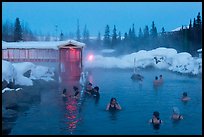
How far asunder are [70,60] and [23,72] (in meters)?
4.56

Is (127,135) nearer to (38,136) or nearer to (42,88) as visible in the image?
(38,136)

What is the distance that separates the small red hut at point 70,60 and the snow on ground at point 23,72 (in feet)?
3.22

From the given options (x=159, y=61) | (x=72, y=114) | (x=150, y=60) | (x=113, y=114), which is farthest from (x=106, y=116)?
(x=150, y=60)

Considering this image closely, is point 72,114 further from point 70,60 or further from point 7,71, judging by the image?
point 70,60

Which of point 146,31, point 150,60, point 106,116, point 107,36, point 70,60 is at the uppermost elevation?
point 146,31

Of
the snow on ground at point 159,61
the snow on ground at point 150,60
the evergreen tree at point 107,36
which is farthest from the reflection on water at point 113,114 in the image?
the evergreen tree at point 107,36

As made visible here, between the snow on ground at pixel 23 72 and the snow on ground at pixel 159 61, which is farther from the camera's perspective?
the snow on ground at pixel 159 61

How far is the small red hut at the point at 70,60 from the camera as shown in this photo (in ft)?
80.5

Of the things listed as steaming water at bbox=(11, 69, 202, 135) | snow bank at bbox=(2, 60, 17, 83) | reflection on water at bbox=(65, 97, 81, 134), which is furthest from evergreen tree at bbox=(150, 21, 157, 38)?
snow bank at bbox=(2, 60, 17, 83)

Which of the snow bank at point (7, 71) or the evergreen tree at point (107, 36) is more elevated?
the evergreen tree at point (107, 36)

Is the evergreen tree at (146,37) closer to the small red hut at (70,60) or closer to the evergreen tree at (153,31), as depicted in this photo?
the evergreen tree at (153,31)

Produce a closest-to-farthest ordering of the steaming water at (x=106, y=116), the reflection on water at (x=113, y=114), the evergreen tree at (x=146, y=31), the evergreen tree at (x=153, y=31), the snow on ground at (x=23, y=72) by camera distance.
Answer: the steaming water at (x=106, y=116), the reflection on water at (x=113, y=114), the snow on ground at (x=23, y=72), the evergreen tree at (x=153, y=31), the evergreen tree at (x=146, y=31)

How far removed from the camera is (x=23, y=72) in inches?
828

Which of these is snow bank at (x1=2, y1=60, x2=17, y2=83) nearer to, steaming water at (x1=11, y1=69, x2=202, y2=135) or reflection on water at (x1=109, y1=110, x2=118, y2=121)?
steaming water at (x1=11, y1=69, x2=202, y2=135)
